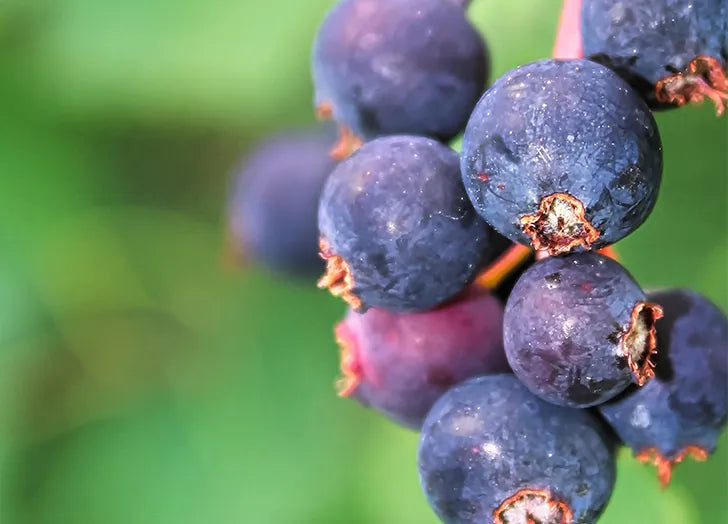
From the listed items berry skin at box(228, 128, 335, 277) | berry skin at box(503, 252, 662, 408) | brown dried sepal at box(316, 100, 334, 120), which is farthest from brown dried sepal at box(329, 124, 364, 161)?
berry skin at box(228, 128, 335, 277)

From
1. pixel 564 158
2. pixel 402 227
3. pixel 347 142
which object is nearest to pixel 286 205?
pixel 347 142

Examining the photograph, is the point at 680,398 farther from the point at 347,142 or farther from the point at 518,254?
the point at 347,142

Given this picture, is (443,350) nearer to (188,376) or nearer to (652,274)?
(652,274)

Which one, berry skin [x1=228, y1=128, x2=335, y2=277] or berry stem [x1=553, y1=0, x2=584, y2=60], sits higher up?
berry stem [x1=553, y1=0, x2=584, y2=60]

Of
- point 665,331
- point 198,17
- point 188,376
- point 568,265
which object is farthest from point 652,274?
point 188,376

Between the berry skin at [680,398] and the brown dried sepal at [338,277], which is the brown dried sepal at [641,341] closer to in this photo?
the berry skin at [680,398]

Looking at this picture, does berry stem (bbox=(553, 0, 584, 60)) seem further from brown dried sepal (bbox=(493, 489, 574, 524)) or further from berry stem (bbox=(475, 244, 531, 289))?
brown dried sepal (bbox=(493, 489, 574, 524))
